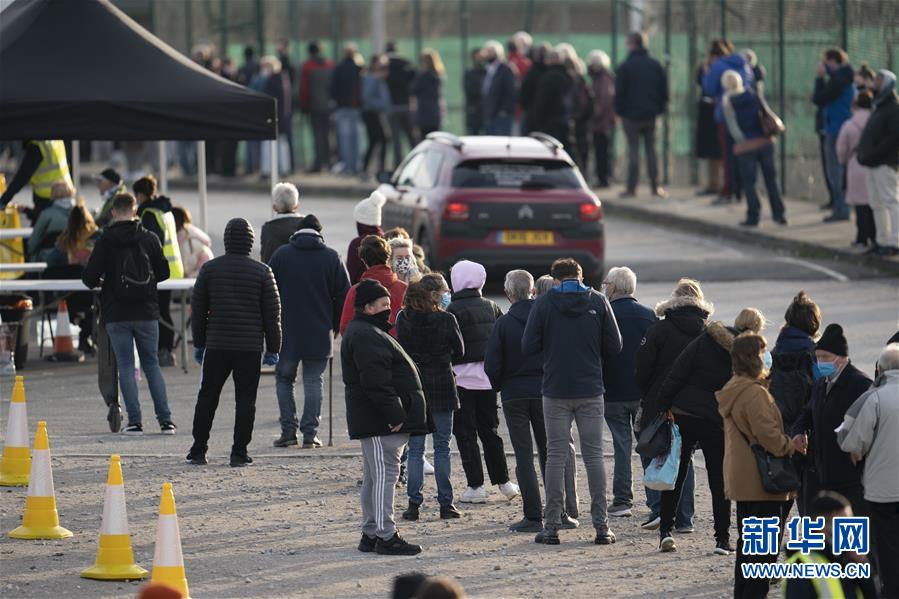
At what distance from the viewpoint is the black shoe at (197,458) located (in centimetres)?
1312

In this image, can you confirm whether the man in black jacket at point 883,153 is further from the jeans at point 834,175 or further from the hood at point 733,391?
the hood at point 733,391

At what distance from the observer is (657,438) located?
10.7 m

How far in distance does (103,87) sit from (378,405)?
22.8ft

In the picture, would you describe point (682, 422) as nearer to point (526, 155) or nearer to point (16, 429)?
point (16, 429)

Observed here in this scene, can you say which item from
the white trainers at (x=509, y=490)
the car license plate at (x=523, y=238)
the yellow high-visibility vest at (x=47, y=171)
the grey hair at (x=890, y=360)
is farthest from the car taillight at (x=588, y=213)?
the grey hair at (x=890, y=360)

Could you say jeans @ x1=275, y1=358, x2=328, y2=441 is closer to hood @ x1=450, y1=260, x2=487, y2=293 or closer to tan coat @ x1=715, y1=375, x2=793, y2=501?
hood @ x1=450, y1=260, x2=487, y2=293

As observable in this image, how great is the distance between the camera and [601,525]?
11.1m

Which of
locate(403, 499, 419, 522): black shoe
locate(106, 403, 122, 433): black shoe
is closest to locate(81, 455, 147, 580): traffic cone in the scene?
locate(403, 499, 419, 522): black shoe

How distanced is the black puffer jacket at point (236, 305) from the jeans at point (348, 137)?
2052 centimetres

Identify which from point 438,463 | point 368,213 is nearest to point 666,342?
point 438,463

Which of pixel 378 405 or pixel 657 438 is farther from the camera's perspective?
pixel 657 438

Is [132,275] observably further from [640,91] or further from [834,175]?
[640,91]

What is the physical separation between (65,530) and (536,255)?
9.69m

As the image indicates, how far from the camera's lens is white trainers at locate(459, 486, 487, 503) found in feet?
40.0
